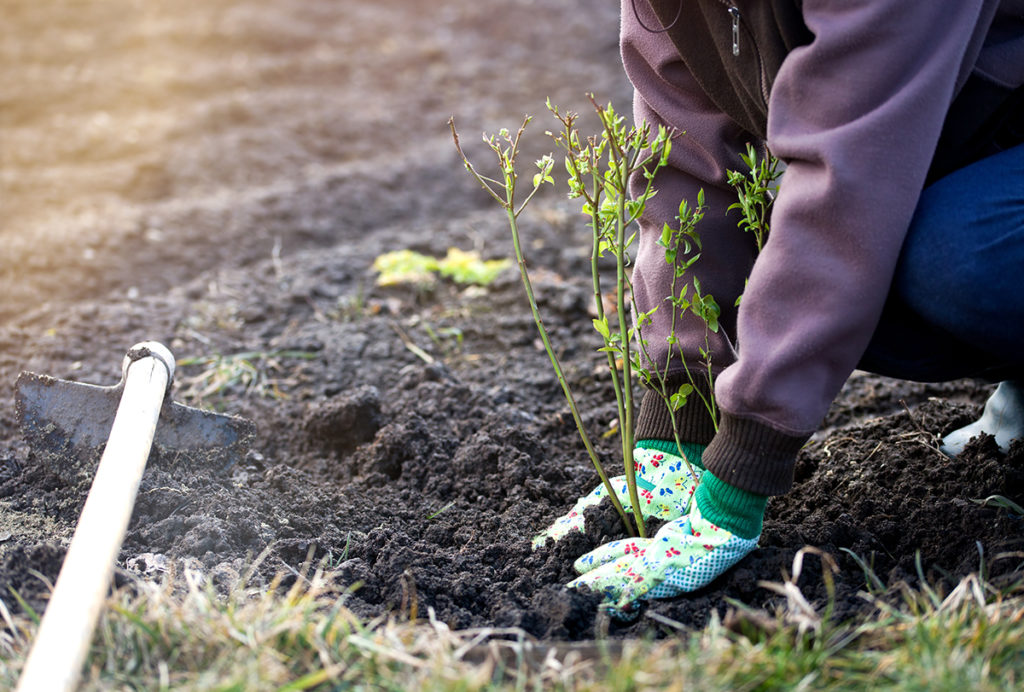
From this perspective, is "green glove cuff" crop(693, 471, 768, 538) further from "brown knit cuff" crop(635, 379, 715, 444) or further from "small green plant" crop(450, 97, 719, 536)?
"brown knit cuff" crop(635, 379, 715, 444)

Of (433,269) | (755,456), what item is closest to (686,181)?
(755,456)

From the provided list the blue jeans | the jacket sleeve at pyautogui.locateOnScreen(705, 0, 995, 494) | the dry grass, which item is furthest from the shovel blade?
the blue jeans

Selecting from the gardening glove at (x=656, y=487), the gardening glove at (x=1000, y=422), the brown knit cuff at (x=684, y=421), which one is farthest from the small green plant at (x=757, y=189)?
the gardening glove at (x=1000, y=422)

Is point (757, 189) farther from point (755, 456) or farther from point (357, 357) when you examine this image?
point (357, 357)

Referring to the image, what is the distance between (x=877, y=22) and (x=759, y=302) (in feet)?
1.57

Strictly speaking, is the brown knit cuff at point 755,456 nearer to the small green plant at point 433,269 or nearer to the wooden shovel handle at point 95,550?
the wooden shovel handle at point 95,550

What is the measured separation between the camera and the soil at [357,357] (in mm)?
1868

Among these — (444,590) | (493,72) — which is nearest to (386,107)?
(493,72)

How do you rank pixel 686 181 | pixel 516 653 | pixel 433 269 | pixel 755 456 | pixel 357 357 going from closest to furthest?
pixel 516 653 → pixel 755 456 → pixel 686 181 → pixel 357 357 → pixel 433 269

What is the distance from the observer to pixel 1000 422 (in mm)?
2209

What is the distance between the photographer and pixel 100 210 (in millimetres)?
4801

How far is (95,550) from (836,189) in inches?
51.8

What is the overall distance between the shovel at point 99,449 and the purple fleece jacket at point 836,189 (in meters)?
1.06

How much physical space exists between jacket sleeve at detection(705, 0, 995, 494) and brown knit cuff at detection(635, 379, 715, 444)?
15.2 inches
